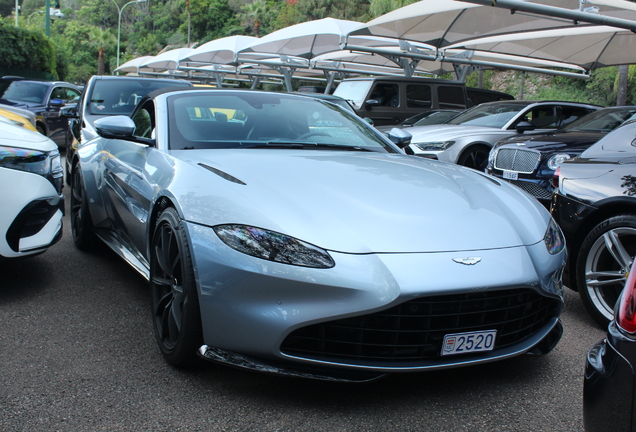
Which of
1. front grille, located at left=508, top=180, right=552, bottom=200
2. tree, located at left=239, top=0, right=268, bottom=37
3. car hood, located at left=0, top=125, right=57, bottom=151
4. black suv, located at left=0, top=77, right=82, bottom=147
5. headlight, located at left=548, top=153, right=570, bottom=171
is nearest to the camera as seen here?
car hood, located at left=0, top=125, right=57, bottom=151

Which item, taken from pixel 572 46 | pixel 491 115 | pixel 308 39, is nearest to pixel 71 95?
pixel 308 39

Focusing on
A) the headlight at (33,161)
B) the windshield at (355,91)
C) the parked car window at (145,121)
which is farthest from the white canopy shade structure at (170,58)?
the headlight at (33,161)

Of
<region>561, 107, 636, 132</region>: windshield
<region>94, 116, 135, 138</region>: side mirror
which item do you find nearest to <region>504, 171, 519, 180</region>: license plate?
<region>561, 107, 636, 132</region>: windshield

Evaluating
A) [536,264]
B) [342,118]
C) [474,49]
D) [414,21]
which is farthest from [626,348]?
[474,49]

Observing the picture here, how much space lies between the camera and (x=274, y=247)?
241 centimetres

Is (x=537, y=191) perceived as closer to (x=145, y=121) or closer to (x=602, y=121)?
(x=602, y=121)

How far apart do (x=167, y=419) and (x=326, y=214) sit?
1023mm

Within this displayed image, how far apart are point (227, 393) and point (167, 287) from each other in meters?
0.65

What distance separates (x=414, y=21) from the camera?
13.9 metres

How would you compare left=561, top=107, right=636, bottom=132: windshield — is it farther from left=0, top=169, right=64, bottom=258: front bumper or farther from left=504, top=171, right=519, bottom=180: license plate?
left=0, top=169, right=64, bottom=258: front bumper

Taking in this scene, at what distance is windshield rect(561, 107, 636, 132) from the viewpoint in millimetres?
7539

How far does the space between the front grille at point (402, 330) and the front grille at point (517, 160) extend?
4.92m

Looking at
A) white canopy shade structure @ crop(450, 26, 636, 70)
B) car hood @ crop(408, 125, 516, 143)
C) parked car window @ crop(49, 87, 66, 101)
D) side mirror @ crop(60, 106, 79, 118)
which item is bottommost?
parked car window @ crop(49, 87, 66, 101)

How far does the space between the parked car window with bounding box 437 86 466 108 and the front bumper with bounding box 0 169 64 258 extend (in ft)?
36.1
